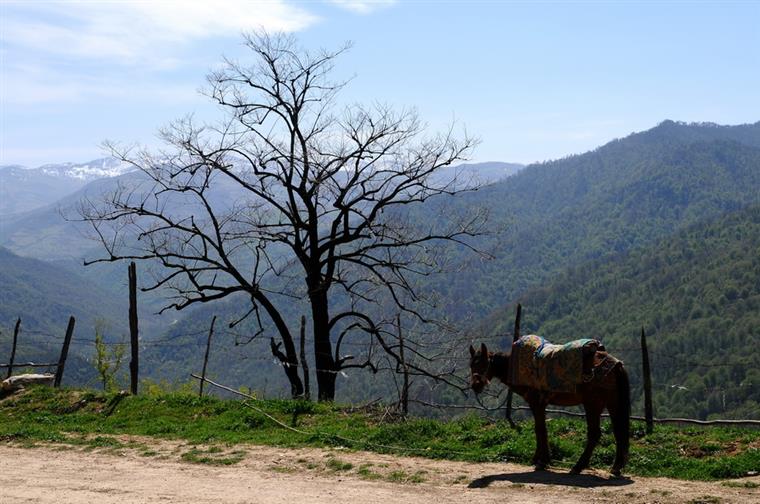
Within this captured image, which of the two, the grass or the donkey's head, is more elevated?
the donkey's head

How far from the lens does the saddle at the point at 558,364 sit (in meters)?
10.8

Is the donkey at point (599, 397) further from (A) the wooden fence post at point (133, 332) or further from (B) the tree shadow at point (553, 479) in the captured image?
(A) the wooden fence post at point (133, 332)

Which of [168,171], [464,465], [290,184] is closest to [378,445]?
[464,465]

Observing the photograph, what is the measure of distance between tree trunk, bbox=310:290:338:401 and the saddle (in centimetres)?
880

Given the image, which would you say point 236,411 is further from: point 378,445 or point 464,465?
point 464,465

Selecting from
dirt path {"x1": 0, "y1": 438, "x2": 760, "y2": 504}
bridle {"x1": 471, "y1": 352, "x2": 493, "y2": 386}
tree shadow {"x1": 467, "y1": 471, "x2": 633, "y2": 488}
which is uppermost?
bridle {"x1": 471, "y1": 352, "x2": 493, "y2": 386}

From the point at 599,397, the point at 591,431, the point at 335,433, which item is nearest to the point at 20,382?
the point at 335,433

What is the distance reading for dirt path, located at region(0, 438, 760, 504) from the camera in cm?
975

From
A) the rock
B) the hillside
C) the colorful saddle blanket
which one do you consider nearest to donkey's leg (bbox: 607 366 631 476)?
the colorful saddle blanket

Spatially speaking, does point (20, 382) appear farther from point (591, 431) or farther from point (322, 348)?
point (591, 431)

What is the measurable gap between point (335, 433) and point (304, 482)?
333cm

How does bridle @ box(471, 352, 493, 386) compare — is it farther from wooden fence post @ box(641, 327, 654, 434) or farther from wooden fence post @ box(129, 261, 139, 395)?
wooden fence post @ box(129, 261, 139, 395)

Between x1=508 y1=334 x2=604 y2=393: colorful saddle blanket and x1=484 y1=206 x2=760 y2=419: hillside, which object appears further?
x1=484 y1=206 x2=760 y2=419: hillside

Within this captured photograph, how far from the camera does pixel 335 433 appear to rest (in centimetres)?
1458
